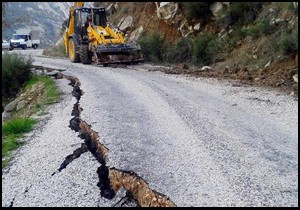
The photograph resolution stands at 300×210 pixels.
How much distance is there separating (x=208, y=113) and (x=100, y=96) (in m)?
2.85

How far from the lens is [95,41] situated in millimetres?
16594

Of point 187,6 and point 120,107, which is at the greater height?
point 187,6

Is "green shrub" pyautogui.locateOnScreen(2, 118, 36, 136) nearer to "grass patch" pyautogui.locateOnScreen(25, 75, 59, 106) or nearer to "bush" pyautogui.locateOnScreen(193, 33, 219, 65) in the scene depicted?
"grass patch" pyautogui.locateOnScreen(25, 75, 59, 106)

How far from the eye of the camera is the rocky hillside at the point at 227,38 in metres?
10.6

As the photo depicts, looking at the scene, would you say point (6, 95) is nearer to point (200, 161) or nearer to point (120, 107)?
point (120, 107)

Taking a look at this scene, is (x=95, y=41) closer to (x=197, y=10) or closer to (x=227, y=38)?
(x=197, y=10)

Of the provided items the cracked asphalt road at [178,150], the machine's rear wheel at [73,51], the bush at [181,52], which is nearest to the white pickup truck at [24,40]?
the machine's rear wheel at [73,51]

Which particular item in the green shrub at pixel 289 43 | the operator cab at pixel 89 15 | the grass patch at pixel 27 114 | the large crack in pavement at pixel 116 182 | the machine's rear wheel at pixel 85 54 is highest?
the operator cab at pixel 89 15

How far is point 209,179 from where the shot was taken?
13.2ft

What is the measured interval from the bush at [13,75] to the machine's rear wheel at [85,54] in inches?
147

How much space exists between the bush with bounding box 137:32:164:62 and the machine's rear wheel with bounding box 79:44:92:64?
2.81 meters

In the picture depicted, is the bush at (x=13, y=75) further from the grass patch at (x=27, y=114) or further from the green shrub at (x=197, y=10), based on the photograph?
the green shrub at (x=197, y=10)

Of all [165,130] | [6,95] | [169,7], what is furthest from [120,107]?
[169,7]

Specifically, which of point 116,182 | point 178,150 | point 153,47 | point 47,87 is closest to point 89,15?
point 153,47
